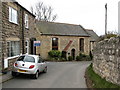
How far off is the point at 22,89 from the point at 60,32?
26654mm

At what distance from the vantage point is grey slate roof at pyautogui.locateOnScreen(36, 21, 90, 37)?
1269 inches

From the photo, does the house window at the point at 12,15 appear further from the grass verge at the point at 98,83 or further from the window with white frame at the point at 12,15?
the grass verge at the point at 98,83

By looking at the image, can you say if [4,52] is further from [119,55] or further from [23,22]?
[119,55]

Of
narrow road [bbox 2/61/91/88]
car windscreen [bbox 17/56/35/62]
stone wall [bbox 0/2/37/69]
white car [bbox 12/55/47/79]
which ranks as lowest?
narrow road [bbox 2/61/91/88]

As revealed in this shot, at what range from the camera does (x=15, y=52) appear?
14367mm

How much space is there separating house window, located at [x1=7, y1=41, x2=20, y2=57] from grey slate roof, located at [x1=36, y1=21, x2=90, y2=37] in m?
16.3

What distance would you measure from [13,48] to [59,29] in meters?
21.7

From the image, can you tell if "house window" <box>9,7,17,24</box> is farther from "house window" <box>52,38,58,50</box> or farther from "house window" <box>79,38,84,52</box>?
"house window" <box>79,38,84,52</box>

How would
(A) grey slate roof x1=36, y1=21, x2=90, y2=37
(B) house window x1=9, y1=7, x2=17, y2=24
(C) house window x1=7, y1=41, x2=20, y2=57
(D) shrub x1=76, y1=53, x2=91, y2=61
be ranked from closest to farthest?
1. (C) house window x1=7, y1=41, x2=20, y2=57
2. (B) house window x1=9, y1=7, x2=17, y2=24
3. (A) grey slate roof x1=36, y1=21, x2=90, y2=37
4. (D) shrub x1=76, y1=53, x2=91, y2=61

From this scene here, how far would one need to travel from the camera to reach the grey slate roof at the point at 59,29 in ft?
106

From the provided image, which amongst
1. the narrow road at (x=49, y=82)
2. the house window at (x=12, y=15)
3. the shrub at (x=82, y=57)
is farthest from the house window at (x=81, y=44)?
the narrow road at (x=49, y=82)

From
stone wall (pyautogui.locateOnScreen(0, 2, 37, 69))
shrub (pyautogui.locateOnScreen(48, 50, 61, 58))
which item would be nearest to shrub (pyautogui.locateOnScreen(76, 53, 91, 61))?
shrub (pyautogui.locateOnScreen(48, 50, 61, 58))

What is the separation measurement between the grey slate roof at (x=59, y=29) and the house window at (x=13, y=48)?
16267 millimetres

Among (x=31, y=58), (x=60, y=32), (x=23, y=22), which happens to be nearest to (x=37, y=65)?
(x=31, y=58)
